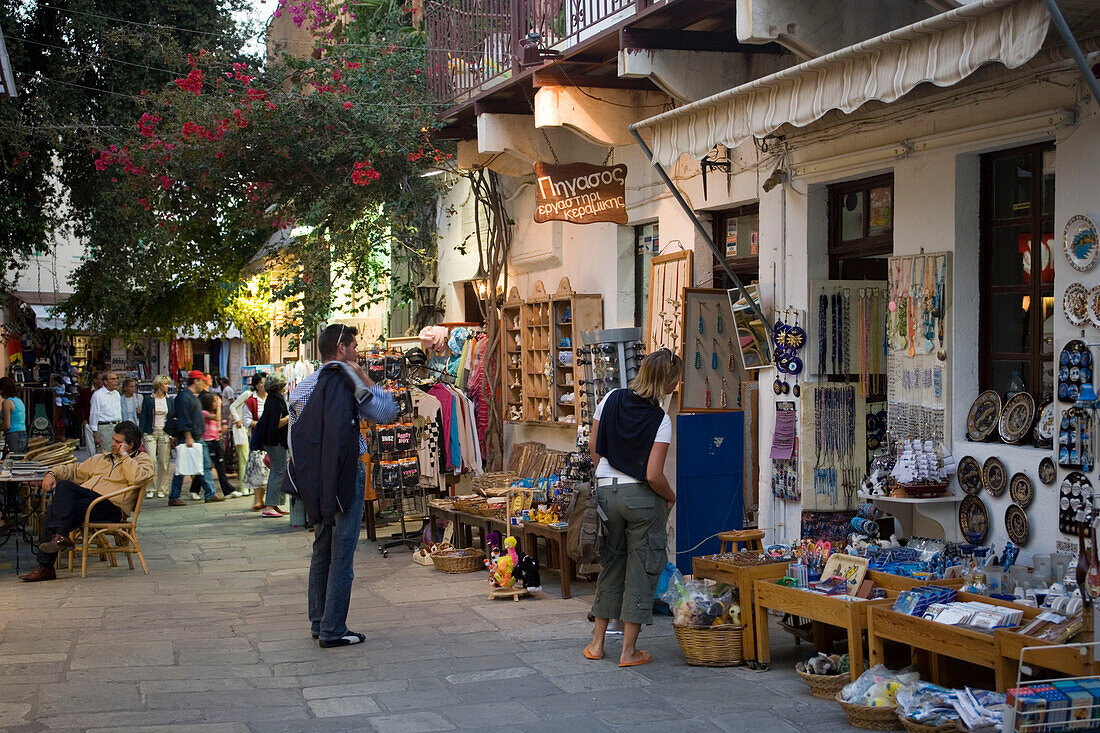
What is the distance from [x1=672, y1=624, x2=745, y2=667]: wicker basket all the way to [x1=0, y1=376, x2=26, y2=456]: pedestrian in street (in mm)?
11483

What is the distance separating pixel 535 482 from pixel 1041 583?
17.4 ft

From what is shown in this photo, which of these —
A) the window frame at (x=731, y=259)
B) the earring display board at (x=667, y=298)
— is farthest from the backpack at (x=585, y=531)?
the window frame at (x=731, y=259)

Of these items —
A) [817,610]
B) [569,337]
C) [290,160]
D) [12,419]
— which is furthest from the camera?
[12,419]

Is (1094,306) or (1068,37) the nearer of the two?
(1068,37)

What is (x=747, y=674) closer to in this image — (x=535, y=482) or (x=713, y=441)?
(x=713, y=441)

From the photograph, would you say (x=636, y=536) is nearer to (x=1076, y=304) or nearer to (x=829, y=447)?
(x=829, y=447)

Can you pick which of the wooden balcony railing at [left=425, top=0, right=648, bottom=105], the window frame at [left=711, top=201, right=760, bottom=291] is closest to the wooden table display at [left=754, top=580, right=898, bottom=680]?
the window frame at [left=711, top=201, right=760, bottom=291]

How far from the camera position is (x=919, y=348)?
293 inches

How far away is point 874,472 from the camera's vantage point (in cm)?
759

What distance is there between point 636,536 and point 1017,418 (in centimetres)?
230

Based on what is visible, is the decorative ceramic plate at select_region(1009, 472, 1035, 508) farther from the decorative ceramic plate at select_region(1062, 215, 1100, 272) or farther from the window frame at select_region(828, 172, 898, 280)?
the window frame at select_region(828, 172, 898, 280)

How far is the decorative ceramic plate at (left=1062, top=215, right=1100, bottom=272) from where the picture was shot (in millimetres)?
6098

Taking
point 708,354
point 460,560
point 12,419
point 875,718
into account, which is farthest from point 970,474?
point 12,419

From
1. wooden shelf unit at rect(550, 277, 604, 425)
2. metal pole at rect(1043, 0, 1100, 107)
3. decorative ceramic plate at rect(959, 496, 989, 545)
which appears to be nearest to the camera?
metal pole at rect(1043, 0, 1100, 107)
